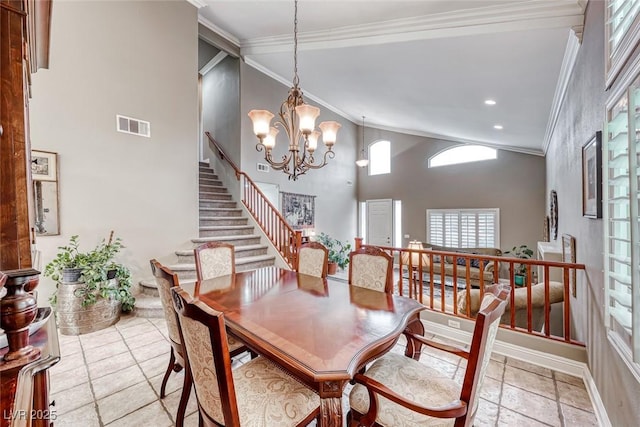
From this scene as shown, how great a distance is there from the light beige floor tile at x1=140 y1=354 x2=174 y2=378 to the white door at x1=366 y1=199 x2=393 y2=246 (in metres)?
7.25

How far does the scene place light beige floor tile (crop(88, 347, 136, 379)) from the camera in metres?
2.33

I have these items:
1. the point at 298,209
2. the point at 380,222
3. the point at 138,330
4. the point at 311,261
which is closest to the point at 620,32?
the point at 311,261

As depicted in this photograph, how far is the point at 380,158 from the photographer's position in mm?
9180

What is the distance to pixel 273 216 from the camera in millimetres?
5336

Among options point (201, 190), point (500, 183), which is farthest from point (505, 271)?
point (201, 190)

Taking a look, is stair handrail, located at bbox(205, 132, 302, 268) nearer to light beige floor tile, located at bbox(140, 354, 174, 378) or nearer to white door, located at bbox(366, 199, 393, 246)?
light beige floor tile, located at bbox(140, 354, 174, 378)

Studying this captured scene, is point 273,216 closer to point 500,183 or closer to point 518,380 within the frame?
point 518,380

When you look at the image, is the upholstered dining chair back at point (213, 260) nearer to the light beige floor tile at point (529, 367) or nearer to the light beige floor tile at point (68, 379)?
the light beige floor tile at point (68, 379)

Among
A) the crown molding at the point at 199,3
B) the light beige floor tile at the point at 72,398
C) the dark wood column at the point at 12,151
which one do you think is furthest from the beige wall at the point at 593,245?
the crown molding at the point at 199,3

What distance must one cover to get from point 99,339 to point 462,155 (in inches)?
334

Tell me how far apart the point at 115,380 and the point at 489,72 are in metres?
5.10

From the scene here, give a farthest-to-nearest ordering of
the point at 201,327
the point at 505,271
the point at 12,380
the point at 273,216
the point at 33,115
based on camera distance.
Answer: the point at 505,271 → the point at 273,216 → the point at 33,115 → the point at 201,327 → the point at 12,380

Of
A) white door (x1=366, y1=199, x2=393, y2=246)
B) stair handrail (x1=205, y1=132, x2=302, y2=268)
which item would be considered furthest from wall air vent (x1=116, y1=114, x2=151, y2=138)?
white door (x1=366, y1=199, x2=393, y2=246)

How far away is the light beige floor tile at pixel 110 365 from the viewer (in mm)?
2331
